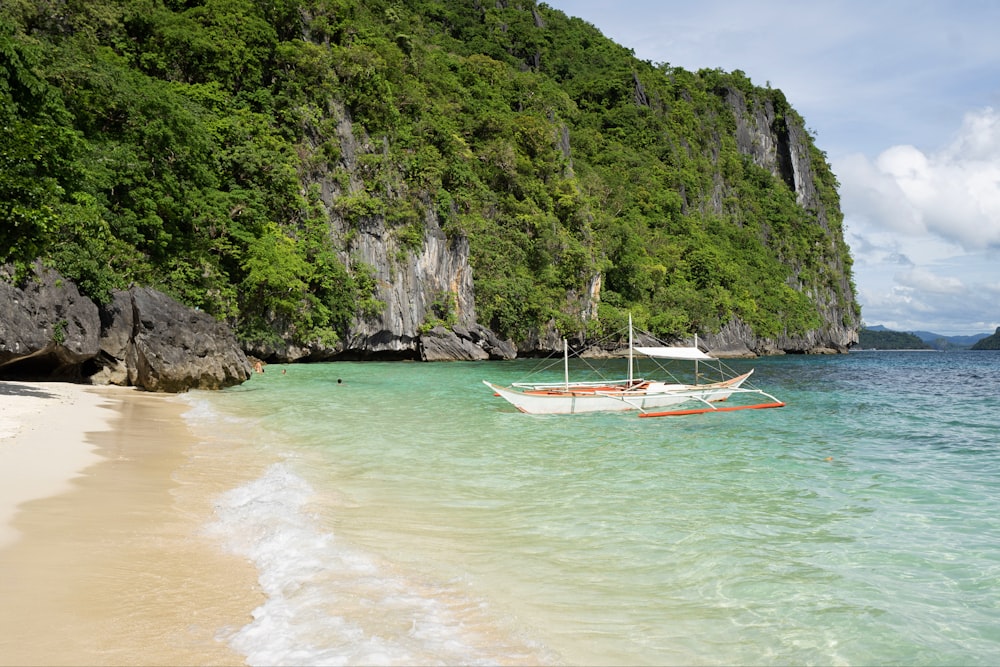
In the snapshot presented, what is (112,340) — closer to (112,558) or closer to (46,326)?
(46,326)

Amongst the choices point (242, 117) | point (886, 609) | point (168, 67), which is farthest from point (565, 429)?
point (168, 67)

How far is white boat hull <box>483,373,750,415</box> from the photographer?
18.3 m

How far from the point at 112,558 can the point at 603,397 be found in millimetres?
15470

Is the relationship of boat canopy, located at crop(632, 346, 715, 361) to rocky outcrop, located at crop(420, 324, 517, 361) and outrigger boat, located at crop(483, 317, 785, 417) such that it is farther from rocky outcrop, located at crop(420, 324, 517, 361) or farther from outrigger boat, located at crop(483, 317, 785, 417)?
rocky outcrop, located at crop(420, 324, 517, 361)

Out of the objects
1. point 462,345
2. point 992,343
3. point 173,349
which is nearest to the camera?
point 173,349

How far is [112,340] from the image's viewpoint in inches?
878

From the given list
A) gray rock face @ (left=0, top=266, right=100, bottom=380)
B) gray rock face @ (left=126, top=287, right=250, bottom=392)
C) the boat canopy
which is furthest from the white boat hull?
gray rock face @ (left=0, top=266, right=100, bottom=380)

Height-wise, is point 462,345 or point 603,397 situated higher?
point 462,345

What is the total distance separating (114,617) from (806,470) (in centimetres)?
1072

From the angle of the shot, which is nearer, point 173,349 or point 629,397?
point 629,397

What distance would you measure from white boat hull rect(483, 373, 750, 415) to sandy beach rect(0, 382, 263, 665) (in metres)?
9.83

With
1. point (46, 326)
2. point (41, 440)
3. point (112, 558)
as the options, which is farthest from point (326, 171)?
point (112, 558)

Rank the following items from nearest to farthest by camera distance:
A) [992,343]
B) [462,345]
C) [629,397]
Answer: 1. [629,397]
2. [462,345]
3. [992,343]

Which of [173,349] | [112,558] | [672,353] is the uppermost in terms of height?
[672,353]
